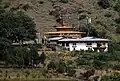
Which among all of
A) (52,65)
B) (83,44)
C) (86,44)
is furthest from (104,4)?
(52,65)

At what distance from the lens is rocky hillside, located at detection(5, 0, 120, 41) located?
92.0 meters

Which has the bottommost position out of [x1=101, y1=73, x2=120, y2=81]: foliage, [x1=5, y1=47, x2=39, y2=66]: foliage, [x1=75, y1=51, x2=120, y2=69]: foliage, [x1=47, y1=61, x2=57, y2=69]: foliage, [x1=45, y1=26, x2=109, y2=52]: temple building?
[x1=45, y1=26, x2=109, y2=52]: temple building

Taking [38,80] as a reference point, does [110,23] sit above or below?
below

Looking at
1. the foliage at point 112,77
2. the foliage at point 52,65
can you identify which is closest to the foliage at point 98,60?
the foliage at point 52,65

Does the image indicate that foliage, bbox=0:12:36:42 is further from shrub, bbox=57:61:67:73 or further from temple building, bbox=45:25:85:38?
shrub, bbox=57:61:67:73

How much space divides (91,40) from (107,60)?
11939mm

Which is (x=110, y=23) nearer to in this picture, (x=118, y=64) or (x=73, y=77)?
(x=118, y=64)

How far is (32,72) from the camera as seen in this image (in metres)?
52.9

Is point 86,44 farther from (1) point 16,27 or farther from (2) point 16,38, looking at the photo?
(1) point 16,27

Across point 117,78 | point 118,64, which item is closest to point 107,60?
point 118,64

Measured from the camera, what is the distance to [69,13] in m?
100

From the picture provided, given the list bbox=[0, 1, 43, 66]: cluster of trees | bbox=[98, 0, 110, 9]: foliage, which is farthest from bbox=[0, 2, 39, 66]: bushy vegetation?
bbox=[98, 0, 110, 9]: foliage

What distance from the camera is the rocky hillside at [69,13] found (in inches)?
3622

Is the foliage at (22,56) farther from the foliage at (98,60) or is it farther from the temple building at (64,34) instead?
the temple building at (64,34)
